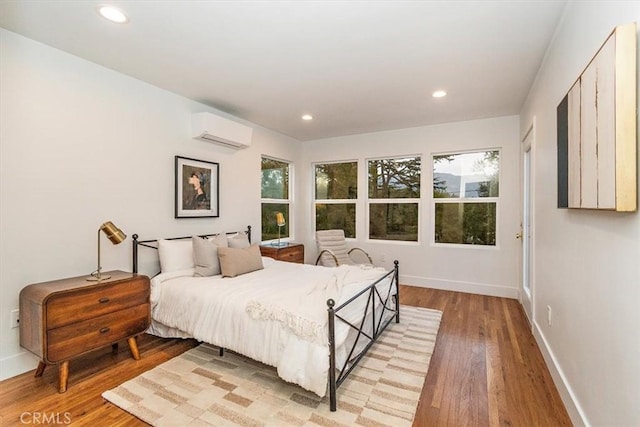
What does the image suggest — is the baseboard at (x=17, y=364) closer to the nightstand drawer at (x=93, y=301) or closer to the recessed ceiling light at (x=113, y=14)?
the nightstand drawer at (x=93, y=301)

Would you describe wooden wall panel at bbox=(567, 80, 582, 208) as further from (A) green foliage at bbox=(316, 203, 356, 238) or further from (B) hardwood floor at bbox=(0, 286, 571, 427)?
(A) green foliage at bbox=(316, 203, 356, 238)

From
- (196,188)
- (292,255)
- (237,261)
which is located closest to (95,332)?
(237,261)

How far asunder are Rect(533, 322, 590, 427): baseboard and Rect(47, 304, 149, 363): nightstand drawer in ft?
10.1

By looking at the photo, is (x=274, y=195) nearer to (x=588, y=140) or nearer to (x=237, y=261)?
(x=237, y=261)

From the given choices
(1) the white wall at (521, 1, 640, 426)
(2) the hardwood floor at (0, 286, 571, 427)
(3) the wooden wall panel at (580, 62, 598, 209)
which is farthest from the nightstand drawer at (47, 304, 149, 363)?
(3) the wooden wall panel at (580, 62, 598, 209)

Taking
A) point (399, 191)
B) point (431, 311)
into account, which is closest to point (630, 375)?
point (431, 311)

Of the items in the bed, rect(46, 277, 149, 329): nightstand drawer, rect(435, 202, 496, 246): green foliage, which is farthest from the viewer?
rect(435, 202, 496, 246): green foliage

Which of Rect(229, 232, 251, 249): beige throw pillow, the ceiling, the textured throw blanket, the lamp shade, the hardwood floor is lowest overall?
the hardwood floor

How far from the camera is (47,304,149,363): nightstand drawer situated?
2.09 metres

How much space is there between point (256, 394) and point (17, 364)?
1897mm

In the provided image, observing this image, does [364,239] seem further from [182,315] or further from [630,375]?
[630,375]

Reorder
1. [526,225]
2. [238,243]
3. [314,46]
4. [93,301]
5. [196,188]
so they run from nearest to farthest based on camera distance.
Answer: [93,301], [314,46], [238,243], [196,188], [526,225]

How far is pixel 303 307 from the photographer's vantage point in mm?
2164

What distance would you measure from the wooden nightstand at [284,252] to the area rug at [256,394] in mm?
1821
